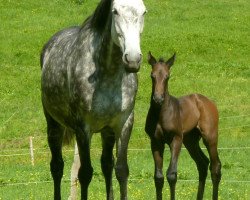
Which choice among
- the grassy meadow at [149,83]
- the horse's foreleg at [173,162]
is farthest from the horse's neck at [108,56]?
the grassy meadow at [149,83]

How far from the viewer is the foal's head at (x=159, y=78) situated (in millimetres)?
10172

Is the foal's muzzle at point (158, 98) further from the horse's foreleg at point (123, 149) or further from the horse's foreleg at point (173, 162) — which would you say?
the horse's foreleg at point (123, 149)

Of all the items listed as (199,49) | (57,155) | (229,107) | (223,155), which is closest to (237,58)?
(199,49)

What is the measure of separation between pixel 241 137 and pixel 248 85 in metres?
7.82

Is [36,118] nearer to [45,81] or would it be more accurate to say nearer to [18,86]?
[18,86]

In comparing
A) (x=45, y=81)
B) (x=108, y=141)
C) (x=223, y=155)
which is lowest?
(x=223, y=155)

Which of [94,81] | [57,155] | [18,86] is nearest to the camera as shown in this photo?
[94,81]

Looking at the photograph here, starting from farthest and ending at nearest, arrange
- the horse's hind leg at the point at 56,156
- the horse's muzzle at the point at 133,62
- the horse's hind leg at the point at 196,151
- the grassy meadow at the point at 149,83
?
1. the grassy meadow at the point at 149,83
2. the horse's hind leg at the point at 196,151
3. the horse's hind leg at the point at 56,156
4. the horse's muzzle at the point at 133,62

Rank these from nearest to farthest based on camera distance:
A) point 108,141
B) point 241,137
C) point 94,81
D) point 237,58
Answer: point 94,81
point 108,141
point 241,137
point 237,58

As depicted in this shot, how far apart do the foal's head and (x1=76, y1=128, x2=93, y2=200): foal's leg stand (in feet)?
7.79

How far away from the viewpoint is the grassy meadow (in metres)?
15.4

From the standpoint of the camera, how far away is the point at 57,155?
9844 mm

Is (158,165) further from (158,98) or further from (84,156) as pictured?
(84,156)

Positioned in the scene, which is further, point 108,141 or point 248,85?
point 248,85
